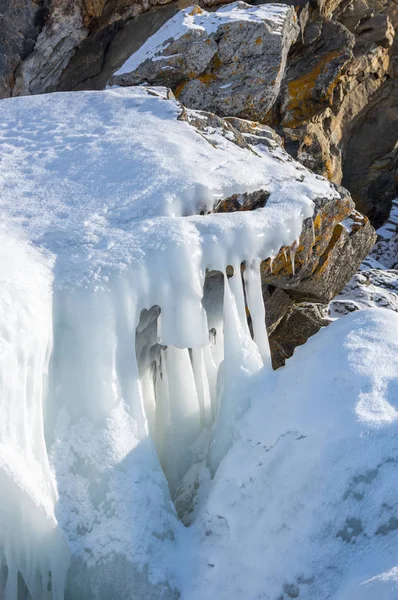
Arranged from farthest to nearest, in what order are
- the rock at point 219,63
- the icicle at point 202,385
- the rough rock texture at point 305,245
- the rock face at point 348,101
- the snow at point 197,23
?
the rock face at point 348,101 < the snow at point 197,23 < the rock at point 219,63 < the rough rock texture at point 305,245 < the icicle at point 202,385

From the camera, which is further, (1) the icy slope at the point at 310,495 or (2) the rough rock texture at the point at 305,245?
(2) the rough rock texture at the point at 305,245

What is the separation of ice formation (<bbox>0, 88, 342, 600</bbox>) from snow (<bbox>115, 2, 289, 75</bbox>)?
10.4ft

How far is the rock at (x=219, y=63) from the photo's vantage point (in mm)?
7609

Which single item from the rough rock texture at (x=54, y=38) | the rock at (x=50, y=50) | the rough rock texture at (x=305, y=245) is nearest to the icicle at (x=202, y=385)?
the rough rock texture at (x=305, y=245)

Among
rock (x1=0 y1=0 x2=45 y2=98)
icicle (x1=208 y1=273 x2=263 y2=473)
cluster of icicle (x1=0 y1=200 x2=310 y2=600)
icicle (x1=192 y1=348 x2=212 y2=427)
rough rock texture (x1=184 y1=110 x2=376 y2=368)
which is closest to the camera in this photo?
cluster of icicle (x1=0 y1=200 x2=310 y2=600)

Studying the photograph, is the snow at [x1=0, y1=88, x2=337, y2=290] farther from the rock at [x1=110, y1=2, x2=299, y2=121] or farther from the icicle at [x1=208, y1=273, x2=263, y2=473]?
the rock at [x1=110, y1=2, x2=299, y2=121]

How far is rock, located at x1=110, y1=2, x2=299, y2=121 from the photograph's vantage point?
25.0 feet

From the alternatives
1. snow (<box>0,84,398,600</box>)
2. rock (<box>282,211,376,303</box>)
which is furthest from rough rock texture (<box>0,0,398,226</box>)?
snow (<box>0,84,398,600</box>)

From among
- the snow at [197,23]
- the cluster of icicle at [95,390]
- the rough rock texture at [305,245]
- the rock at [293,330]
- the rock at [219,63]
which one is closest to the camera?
the cluster of icicle at [95,390]

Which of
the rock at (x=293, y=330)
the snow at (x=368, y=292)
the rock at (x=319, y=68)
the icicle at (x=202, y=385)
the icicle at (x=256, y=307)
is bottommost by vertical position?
the snow at (x=368, y=292)

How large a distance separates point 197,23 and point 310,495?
23.5ft

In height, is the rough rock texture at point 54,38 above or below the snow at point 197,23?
below

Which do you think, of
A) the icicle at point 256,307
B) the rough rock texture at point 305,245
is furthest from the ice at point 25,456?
the rough rock texture at point 305,245

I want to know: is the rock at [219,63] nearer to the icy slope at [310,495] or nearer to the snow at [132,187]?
the snow at [132,187]
